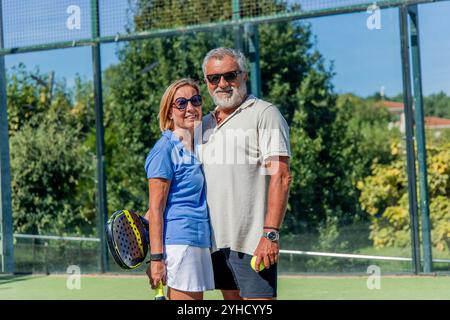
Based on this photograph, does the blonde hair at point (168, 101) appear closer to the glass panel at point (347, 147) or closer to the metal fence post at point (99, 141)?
the glass panel at point (347, 147)

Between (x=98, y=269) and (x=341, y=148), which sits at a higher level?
(x=341, y=148)

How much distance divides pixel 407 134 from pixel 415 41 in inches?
34.1

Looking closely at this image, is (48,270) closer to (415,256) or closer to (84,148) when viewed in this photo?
(84,148)

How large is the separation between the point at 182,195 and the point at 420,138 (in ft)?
15.7

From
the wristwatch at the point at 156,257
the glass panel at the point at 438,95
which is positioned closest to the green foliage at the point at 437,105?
the glass panel at the point at 438,95

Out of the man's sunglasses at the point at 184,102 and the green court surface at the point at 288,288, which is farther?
the green court surface at the point at 288,288

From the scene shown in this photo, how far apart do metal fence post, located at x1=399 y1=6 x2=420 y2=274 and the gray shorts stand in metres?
4.55

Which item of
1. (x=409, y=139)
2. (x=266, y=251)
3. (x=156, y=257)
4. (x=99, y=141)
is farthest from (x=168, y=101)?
(x=99, y=141)

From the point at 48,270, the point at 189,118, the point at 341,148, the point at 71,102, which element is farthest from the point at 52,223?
the point at 189,118

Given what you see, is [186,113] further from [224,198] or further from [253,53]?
[253,53]

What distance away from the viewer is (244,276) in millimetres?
3893

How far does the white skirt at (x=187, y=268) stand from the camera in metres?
3.87

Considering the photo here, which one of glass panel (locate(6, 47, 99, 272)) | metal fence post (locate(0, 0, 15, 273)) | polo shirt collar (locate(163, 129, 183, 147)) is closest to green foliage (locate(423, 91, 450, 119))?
glass panel (locate(6, 47, 99, 272))
